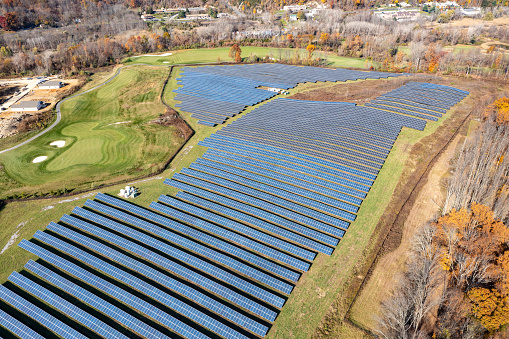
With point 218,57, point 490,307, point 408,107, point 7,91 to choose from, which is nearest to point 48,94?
point 7,91

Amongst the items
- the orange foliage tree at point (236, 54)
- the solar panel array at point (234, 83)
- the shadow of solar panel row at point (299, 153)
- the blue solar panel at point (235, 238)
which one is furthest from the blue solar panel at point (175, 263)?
the orange foliage tree at point (236, 54)

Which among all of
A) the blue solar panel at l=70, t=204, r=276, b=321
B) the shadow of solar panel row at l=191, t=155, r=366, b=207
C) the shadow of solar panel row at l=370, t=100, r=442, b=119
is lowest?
the blue solar panel at l=70, t=204, r=276, b=321

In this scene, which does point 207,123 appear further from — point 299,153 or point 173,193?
point 173,193

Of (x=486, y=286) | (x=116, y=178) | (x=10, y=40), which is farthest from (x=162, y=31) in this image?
(x=486, y=286)

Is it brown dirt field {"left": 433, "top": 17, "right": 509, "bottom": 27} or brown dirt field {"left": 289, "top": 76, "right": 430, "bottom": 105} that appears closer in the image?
brown dirt field {"left": 289, "top": 76, "right": 430, "bottom": 105}

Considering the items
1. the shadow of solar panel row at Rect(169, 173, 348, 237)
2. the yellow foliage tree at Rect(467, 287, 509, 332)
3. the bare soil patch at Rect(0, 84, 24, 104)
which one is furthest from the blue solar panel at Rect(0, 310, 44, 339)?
the bare soil patch at Rect(0, 84, 24, 104)

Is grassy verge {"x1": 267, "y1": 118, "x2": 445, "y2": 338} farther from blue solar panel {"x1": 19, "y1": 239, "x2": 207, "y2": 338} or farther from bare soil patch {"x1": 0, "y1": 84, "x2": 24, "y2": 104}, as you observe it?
bare soil patch {"x1": 0, "y1": 84, "x2": 24, "y2": 104}

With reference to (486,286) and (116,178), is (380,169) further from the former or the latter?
(116,178)
